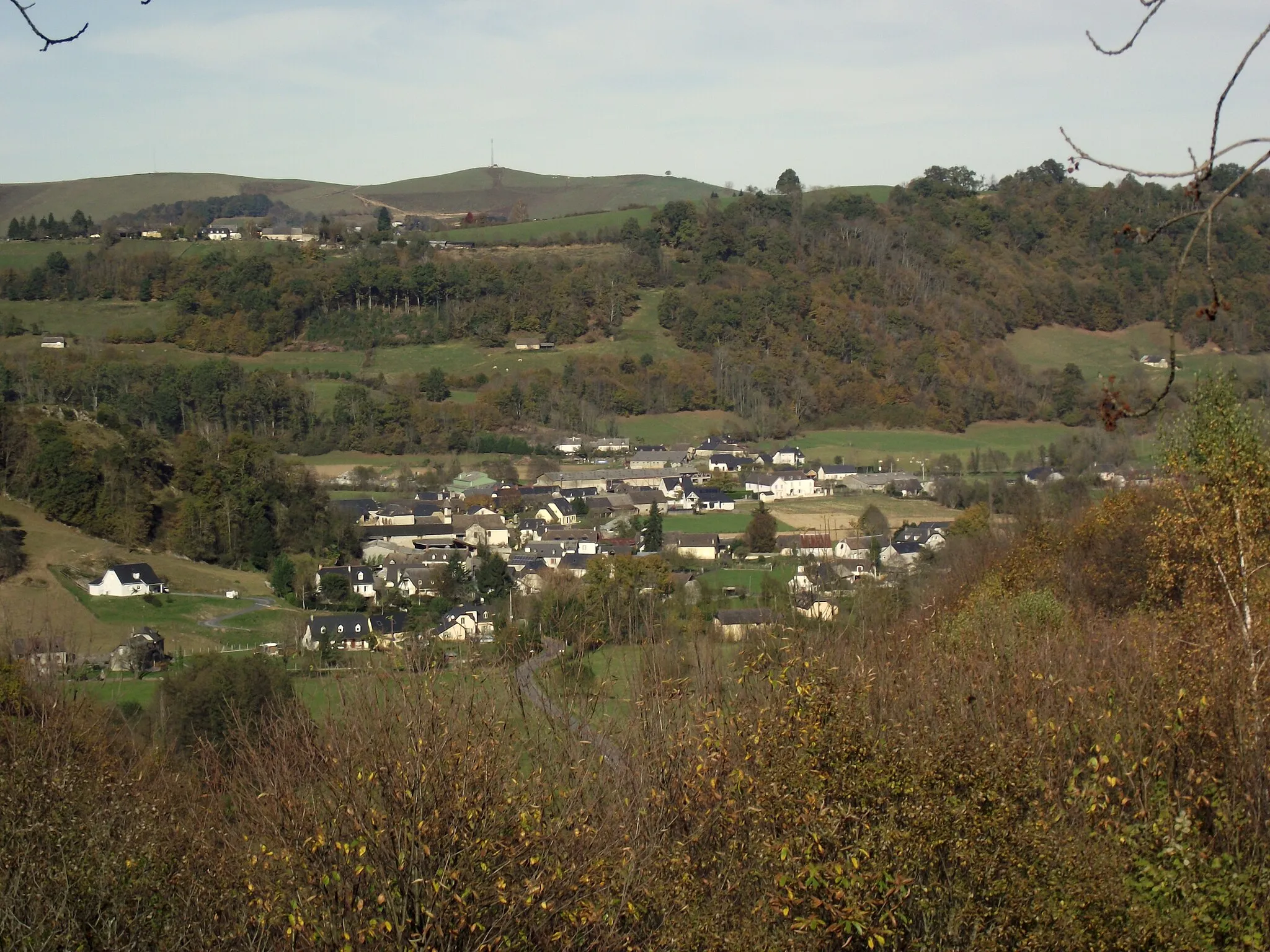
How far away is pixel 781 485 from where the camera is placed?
53.0m

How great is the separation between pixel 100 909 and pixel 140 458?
37751 mm

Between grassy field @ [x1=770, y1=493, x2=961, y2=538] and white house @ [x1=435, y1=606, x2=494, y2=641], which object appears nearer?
white house @ [x1=435, y1=606, x2=494, y2=641]

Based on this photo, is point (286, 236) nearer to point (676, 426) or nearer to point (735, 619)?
point (676, 426)

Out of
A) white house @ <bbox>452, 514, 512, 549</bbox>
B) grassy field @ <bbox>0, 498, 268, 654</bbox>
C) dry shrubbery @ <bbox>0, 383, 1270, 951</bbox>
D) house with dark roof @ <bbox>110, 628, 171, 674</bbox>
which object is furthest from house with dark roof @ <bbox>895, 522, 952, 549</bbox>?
dry shrubbery @ <bbox>0, 383, 1270, 951</bbox>

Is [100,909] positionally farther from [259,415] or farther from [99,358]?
[99,358]

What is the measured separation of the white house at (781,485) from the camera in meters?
52.5

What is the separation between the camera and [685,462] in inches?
2373

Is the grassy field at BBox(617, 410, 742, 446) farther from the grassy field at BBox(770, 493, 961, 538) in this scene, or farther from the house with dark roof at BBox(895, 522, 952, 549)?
the house with dark roof at BBox(895, 522, 952, 549)

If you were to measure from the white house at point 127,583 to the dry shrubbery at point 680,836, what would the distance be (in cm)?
2391

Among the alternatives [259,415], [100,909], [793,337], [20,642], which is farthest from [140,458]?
[793,337]

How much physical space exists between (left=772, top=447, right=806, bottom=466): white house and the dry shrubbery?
4921 centimetres

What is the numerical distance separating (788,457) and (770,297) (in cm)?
2429

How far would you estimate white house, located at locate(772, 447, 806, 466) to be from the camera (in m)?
59.1

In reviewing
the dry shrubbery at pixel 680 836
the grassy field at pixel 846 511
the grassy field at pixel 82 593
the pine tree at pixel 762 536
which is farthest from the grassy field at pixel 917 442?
the dry shrubbery at pixel 680 836
